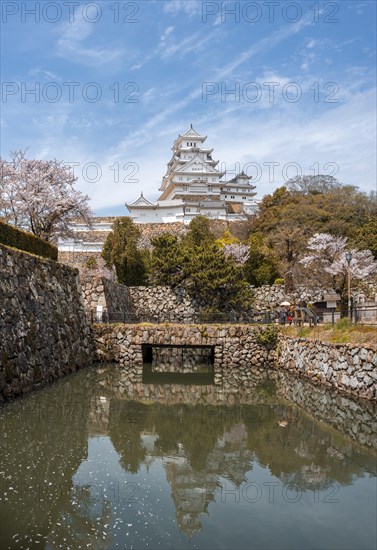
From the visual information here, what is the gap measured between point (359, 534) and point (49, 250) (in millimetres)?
15371

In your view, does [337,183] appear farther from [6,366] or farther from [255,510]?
[255,510]

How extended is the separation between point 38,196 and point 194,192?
33323 mm

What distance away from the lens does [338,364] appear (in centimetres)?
1300

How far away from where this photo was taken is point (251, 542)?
188 inches

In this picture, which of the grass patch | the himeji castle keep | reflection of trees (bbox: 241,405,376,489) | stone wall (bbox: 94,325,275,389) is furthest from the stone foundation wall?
reflection of trees (bbox: 241,405,376,489)

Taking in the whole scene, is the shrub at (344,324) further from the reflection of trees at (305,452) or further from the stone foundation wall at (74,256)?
the stone foundation wall at (74,256)

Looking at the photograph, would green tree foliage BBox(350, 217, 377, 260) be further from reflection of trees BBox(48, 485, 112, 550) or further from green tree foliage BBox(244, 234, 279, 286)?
reflection of trees BBox(48, 485, 112, 550)

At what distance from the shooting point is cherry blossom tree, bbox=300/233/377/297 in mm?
23625

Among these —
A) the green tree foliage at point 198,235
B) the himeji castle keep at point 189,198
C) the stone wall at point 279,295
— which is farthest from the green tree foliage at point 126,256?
the himeji castle keep at point 189,198

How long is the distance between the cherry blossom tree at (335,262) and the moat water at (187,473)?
1236cm

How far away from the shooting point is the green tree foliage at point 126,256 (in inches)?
1207

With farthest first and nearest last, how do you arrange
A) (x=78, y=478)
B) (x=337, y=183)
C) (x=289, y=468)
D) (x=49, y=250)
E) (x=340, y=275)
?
(x=337, y=183)
(x=340, y=275)
(x=49, y=250)
(x=289, y=468)
(x=78, y=478)

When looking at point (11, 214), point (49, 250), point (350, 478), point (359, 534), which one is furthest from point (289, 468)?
point (11, 214)

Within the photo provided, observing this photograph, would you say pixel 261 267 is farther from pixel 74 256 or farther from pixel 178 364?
pixel 74 256
